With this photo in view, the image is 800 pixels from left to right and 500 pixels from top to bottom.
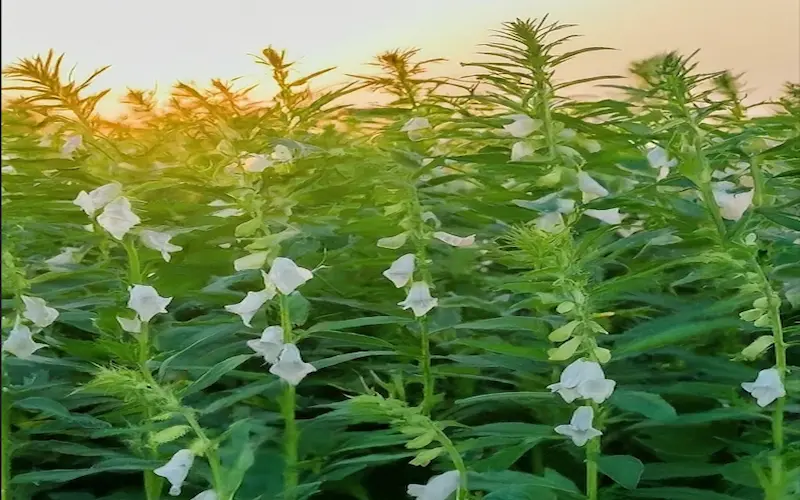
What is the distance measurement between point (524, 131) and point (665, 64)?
0.10 meters

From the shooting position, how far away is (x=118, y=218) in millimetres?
494

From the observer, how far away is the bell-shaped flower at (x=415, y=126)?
0.60m

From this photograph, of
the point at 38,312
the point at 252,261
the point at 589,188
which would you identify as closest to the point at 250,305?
the point at 252,261

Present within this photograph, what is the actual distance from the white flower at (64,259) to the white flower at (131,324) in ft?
0.27

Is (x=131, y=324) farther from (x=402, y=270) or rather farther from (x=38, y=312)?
(x=402, y=270)

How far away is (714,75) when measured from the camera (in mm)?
602

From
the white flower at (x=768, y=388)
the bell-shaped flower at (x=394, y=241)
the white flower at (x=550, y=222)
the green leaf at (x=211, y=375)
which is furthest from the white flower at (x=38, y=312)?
the white flower at (x=768, y=388)

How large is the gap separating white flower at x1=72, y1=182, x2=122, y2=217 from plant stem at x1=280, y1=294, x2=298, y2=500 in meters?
0.14

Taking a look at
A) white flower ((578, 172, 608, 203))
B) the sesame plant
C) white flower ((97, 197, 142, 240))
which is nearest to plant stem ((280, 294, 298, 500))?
the sesame plant

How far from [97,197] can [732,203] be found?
42 centimetres

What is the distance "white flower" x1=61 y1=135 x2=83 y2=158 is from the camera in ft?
1.84

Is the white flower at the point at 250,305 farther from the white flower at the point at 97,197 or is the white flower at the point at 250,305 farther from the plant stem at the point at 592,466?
the plant stem at the point at 592,466

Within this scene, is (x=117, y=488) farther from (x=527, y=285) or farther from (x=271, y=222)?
(x=527, y=285)

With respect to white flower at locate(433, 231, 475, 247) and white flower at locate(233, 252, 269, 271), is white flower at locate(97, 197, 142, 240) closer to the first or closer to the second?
white flower at locate(233, 252, 269, 271)
